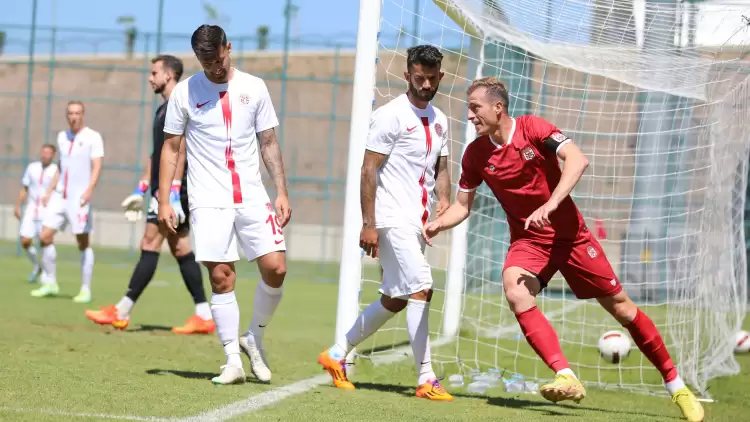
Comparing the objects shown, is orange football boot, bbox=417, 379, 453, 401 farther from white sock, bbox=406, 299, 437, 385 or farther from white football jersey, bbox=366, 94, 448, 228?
white football jersey, bbox=366, 94, 448, 228

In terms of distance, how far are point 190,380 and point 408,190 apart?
5.41 feet

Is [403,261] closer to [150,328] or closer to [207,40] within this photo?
[207,40]

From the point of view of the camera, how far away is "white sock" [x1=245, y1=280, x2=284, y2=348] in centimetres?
641

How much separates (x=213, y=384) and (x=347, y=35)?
1373 centimetres

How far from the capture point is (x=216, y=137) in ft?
20.0

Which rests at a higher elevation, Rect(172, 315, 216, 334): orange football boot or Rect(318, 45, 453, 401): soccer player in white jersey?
Rect(318, 45, 453, 401): soccer player in white jersey

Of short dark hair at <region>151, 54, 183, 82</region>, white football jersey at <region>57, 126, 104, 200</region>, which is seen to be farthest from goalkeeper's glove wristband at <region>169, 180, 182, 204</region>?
white football jersey at <region>57, 126, 104, 200</region>

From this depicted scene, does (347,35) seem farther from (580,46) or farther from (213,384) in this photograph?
(213,384)

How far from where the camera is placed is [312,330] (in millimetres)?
9914

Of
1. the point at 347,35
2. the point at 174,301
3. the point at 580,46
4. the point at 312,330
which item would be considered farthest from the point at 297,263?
the point at 580,46

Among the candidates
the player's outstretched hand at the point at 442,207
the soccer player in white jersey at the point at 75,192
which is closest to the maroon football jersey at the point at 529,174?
the player's outstretched hand at the point at 442,207

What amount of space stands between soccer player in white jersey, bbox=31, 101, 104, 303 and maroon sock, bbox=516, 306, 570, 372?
6.46 m

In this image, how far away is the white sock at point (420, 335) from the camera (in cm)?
626

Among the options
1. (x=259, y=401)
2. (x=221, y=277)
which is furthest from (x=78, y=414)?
(x=221, y=277)
